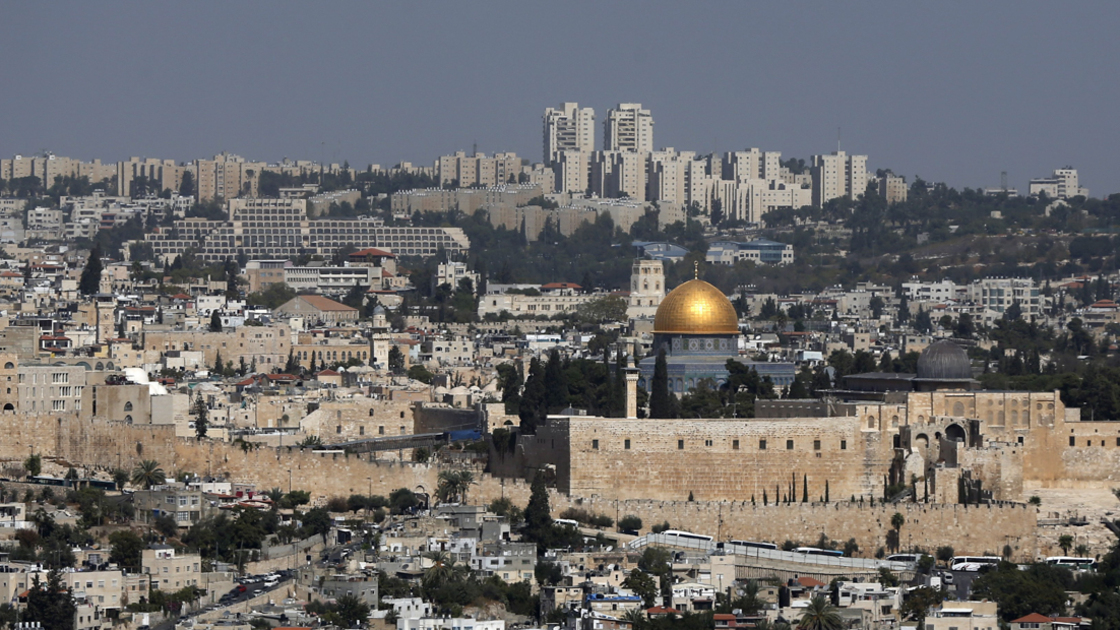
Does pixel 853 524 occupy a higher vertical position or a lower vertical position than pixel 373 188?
lower

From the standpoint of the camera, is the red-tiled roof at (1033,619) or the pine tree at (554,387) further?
the pine tree at (554,387)

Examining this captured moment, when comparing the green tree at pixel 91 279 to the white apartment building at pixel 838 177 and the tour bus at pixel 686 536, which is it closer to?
the tour bus at pixel 686 536

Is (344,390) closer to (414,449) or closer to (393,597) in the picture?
(414,449)

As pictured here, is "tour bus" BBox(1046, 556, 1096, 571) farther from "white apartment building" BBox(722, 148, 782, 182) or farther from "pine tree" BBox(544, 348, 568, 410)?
"white apartment building" BBox(722, 148, 782, 182)

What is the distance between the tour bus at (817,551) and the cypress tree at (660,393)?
24.4 feet

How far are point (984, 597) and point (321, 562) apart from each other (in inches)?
417

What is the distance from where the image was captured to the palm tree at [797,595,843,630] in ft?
131

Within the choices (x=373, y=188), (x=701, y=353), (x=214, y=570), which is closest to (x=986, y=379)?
(x=701, y=353)

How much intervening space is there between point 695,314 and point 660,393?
732cm

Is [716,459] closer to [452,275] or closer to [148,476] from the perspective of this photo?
A: [148,476]

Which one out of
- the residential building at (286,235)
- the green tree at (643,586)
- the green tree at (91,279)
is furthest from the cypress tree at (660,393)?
the residential building at (286,235)

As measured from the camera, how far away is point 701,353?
6138cm

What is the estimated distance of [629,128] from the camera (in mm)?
173625

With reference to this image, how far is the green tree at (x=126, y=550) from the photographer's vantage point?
141ft
